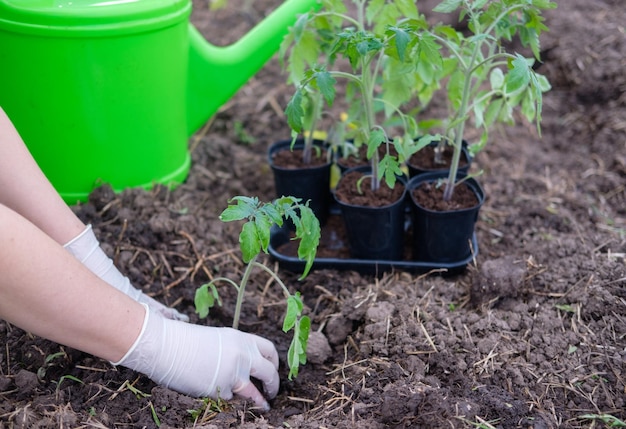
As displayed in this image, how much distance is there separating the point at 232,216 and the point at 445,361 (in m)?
0.55

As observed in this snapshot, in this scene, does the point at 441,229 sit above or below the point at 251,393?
above

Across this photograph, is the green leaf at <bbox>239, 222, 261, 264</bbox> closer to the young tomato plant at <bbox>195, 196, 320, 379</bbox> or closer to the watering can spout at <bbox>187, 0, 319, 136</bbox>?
the young tomato plant at <bbox>195, 196, 320, 379</bbox>

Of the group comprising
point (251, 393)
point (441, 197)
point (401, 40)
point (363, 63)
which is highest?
point (401, 40)

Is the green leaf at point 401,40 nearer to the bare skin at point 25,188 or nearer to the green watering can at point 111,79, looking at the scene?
the green watering can at point 111,79

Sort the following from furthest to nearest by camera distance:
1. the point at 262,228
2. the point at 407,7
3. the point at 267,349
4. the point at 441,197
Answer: the point at 441,197
the point at 407,7
the point at 267,349
the point at 262,228

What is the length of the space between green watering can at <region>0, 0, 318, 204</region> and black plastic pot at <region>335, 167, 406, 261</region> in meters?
0.60

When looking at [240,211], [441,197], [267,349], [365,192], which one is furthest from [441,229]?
[240,211]

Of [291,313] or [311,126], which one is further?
Answer: [311,126]

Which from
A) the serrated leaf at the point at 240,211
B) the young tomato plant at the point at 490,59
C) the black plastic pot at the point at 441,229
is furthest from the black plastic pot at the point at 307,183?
the serrated leaf at the point at 240,211

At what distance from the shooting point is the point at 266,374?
1442 millimetres

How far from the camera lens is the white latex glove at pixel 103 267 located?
153 centimetres

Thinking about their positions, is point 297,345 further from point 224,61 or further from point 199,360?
point 224,61

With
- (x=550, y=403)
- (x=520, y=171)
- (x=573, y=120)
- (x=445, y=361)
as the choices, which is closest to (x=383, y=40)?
(x=445, y=361)

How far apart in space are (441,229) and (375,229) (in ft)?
0.54
